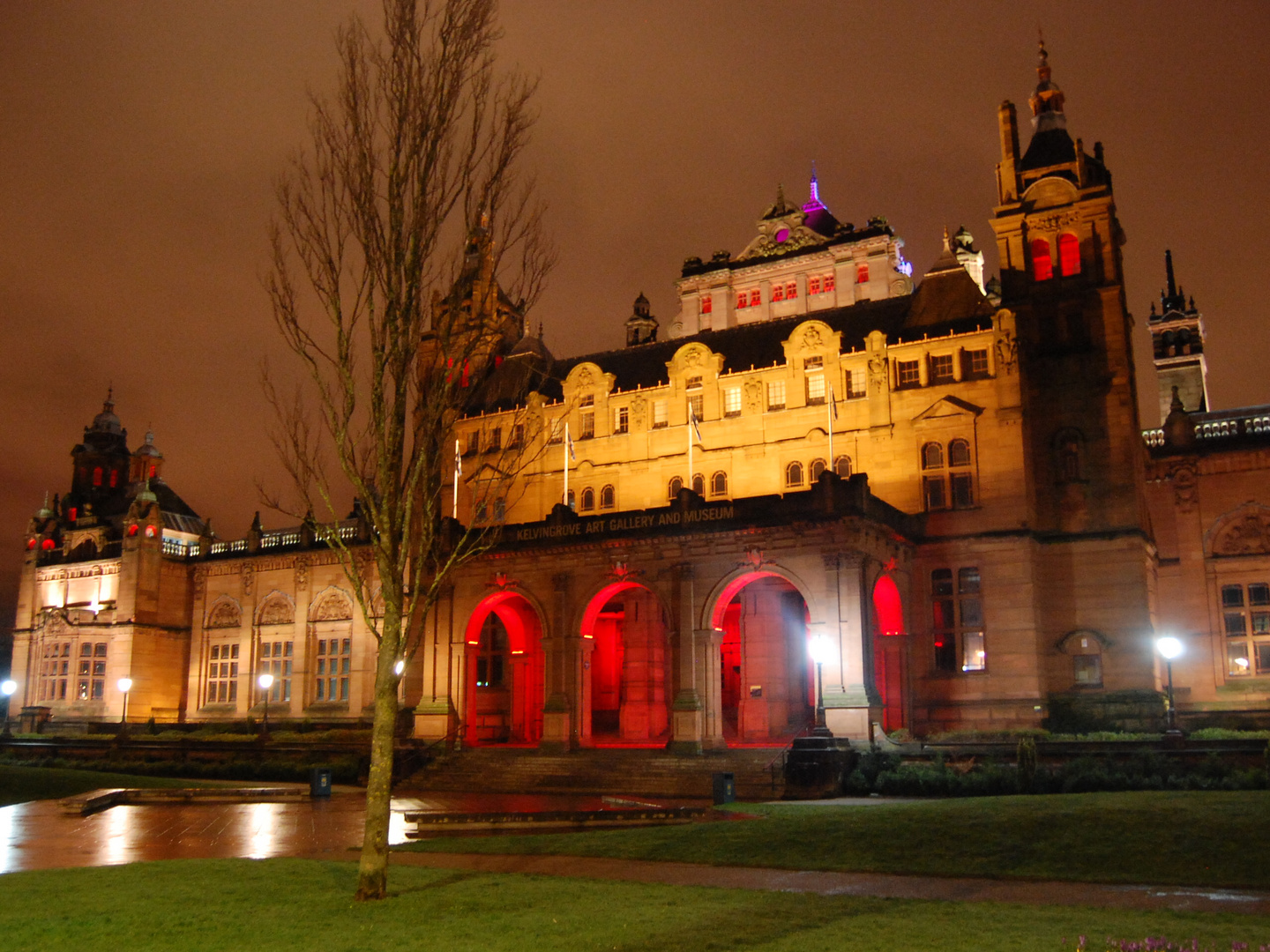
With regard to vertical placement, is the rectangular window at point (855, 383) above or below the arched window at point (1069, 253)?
below

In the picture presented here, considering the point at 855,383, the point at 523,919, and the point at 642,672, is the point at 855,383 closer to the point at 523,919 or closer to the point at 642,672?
the point at 642,672

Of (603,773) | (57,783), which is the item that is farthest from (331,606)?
(603,773)

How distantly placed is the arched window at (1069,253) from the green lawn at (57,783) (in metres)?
40.3

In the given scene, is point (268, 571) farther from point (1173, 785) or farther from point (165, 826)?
point (1173, 785)

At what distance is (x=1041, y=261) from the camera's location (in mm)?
49250

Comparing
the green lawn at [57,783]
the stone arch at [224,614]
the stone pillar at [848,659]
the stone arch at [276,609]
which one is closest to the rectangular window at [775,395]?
the stone pillar at [848,659]

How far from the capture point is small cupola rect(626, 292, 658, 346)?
8119 cm

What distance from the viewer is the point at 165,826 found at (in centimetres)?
2852

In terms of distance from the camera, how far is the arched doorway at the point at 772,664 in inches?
1868

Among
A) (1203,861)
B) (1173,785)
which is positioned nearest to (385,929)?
(1203,861)

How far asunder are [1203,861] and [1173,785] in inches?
462

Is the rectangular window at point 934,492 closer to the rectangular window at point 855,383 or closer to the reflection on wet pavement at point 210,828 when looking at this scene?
the rectangular window at point 855,383

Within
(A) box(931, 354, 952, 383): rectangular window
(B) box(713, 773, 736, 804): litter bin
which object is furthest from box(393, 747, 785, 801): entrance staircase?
(A) box(931, 354, 952, 383): rectangular window

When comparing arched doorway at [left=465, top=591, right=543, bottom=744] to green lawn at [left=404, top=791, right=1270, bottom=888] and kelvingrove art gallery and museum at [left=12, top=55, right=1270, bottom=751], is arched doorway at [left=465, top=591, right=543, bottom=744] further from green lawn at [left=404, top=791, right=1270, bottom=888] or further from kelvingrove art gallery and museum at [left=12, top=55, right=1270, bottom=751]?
green lawn at [left=404, top=791, right=1270, bottom=888]
